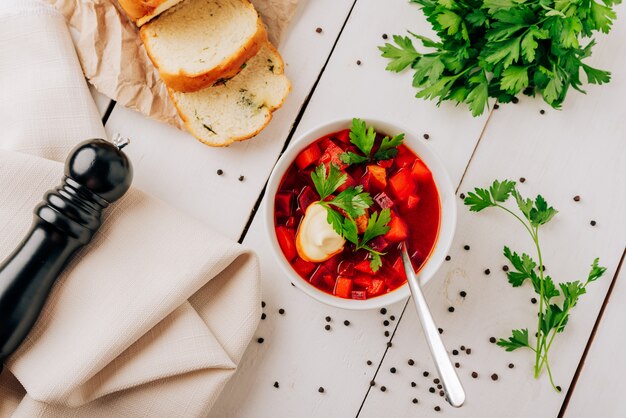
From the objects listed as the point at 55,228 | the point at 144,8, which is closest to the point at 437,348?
the point at 55,228

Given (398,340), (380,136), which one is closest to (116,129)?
(380,136)

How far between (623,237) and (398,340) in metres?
0.89

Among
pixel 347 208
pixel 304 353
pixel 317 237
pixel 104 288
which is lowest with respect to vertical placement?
pixel 304 353

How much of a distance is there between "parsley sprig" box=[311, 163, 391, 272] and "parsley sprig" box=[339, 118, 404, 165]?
65mm

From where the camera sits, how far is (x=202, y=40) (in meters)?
2.04

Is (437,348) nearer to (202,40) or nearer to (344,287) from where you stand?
(344,287)

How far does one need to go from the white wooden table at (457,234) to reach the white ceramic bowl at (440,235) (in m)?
0.28

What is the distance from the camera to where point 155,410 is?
6.26 ft

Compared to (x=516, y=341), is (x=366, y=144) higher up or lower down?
higher up

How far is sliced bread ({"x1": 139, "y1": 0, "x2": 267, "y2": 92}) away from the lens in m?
1.97

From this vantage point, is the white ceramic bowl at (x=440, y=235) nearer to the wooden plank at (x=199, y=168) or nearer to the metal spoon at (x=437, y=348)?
the metal spoon at (x=437, y=348)

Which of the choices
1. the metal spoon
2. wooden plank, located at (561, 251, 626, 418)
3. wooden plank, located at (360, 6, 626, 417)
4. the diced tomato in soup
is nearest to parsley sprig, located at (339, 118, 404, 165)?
the diced tomato in soup

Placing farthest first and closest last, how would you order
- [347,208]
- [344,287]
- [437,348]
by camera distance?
[344,287], [347,208], [437,348]

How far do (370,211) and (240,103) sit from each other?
0.61 metres
